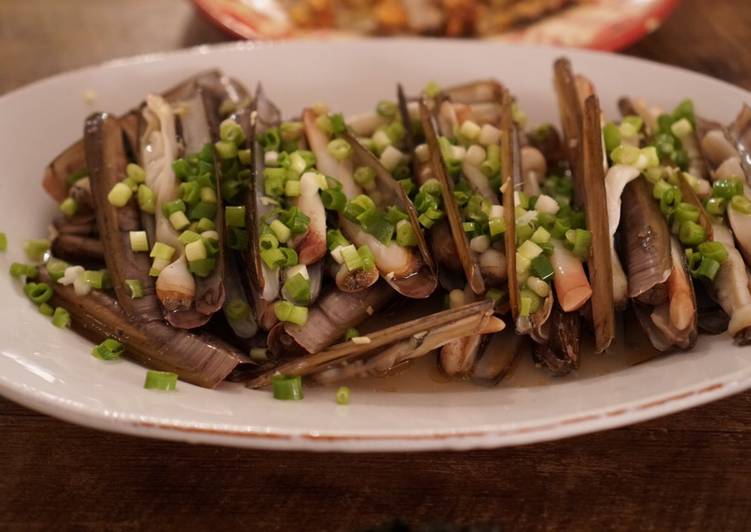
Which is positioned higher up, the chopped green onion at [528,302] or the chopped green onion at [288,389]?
the chopped green onion at [528,302]

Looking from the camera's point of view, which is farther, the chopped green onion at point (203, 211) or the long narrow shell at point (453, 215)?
the chopped green onion at point (203, 211)

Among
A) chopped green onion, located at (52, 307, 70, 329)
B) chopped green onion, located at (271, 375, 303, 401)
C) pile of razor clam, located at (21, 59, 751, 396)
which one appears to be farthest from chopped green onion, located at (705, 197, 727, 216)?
chopped green onion, located at (52, 307, 70, 329)

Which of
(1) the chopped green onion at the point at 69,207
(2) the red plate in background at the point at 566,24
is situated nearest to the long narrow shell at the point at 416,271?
(1) the chopped green onion at the point at 69,207

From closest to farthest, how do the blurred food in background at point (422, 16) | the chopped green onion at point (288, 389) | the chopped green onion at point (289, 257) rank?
the chopped green onion at point (288, 389)
the chopped green onion at point (289, 257)
the blurred food in background at point (422, 16)

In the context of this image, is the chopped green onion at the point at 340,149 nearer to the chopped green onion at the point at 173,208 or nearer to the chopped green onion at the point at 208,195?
the chopped green onion at the point at 208,195

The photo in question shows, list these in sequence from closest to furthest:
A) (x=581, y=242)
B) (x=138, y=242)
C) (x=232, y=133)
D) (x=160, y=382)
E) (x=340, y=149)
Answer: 1. (x=160, y=382)
2. (x=581, y=242)
3. (x=138, y=242)
4. (x=340, y=149)
5. (x=232, y=133)

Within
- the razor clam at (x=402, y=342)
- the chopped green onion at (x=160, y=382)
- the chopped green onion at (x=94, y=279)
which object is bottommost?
the razor clam at (x=402, y=342)

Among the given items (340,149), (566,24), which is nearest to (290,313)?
(340,149)

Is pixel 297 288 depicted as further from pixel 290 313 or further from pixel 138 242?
pixel 138 242
